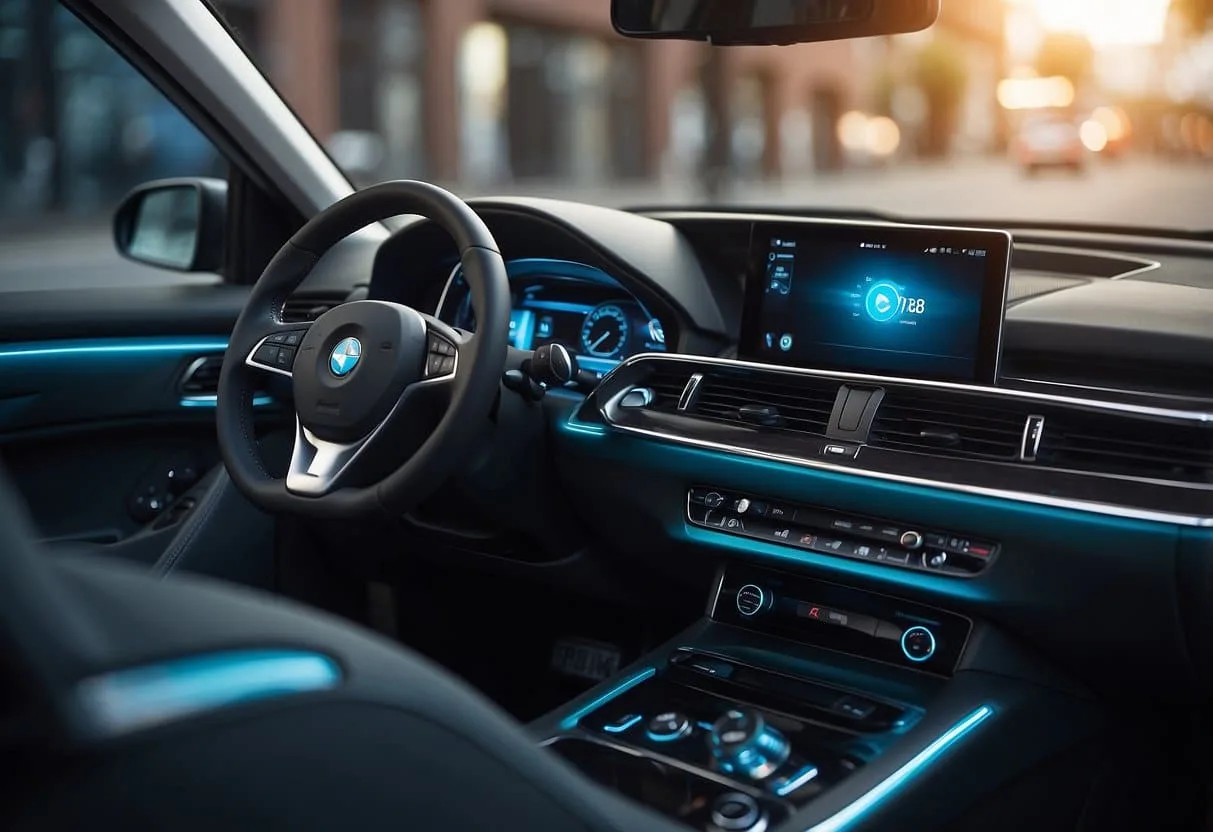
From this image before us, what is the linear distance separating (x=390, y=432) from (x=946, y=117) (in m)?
38.5

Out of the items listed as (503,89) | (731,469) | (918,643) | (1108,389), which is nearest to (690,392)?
(731,469)

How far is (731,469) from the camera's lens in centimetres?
235

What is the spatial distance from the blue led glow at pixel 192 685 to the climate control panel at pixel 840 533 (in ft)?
4.53

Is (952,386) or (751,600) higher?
(952,386)

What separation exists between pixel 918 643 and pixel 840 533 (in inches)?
8.5

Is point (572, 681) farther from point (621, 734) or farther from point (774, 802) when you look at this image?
point (774, 802)

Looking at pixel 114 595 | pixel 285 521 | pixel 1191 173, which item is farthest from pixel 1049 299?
pixel 1191 173

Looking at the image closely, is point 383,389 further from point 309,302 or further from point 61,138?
point 61,138

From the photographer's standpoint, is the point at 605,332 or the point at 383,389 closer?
the point at 383,389

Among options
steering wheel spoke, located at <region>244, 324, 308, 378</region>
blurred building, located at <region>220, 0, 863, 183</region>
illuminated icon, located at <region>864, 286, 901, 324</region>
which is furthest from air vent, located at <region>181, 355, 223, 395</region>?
blurred building, located at <region>220, 0, 863, 183</region>

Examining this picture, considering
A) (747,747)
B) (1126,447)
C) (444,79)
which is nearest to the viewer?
(747,747)

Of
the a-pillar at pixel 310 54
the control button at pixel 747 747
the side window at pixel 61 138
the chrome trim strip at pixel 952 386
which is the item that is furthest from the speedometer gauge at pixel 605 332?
the a-pillar at pixel 310 54

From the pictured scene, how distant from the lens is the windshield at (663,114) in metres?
7.48

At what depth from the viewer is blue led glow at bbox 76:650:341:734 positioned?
0.82m
